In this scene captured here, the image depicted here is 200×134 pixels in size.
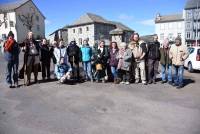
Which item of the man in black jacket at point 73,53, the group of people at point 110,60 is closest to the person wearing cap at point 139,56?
the group of people at point 110,60

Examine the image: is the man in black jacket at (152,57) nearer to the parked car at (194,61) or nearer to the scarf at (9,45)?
the scarf at (9,45)

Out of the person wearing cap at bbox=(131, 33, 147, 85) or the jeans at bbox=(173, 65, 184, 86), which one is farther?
the person wearing cap at bbox=(131, 33, 147, 85)

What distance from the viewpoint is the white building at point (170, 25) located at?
298ft

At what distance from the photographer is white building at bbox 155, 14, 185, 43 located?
9094 cm

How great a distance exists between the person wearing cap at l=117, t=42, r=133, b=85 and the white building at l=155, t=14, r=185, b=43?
7928 centimetres

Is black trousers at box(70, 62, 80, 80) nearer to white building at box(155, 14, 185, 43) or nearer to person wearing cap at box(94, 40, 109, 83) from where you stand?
person wearing cap at box(94, 40, 109, 83)

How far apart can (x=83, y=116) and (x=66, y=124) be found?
0.74 metres

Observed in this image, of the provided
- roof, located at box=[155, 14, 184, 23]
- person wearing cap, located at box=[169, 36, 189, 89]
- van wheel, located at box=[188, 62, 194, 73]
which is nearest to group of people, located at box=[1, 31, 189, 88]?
person wearing cap, located at box=[169, 36, 189, 89]

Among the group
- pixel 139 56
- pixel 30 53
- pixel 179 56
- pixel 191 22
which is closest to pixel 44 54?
pixel 30 53

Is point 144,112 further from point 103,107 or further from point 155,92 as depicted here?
point 155,92

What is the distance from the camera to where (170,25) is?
92.6 meters

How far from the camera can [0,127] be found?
22.7ft

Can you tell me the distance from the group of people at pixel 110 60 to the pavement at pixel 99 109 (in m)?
0.70

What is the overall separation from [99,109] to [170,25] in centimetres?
8732
